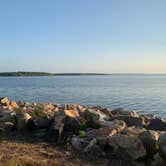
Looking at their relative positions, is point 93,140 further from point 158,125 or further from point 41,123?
point 158,125

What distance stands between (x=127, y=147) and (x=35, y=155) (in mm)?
1900

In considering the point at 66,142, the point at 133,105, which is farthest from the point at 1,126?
the point at 133,105

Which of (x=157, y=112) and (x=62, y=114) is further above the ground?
(x=62, y=114)

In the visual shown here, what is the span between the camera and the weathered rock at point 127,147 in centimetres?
676

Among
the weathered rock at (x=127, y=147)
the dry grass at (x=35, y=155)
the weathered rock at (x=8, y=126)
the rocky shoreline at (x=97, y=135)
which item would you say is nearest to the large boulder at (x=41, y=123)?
the rocky shoreline at (x=97, y=135)

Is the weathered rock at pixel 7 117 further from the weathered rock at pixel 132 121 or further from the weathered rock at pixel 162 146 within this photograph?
the weathered rock at pixel 162 146

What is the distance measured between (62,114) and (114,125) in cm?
145

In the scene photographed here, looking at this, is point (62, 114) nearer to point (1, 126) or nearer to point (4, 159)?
point (1, 126)

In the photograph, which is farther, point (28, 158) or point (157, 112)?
point (157, 112)

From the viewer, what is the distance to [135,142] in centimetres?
693

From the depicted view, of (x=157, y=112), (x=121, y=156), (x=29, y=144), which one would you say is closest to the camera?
(x=121, y=156)

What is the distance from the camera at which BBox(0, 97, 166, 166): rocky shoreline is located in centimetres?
673

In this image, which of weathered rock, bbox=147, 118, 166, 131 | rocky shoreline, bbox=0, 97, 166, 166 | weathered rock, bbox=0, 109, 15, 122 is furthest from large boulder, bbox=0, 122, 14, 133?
weathered rock, bbox=147, 118, 166, 131

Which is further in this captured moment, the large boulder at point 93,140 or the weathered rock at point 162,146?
the large boulder at point 93,140
